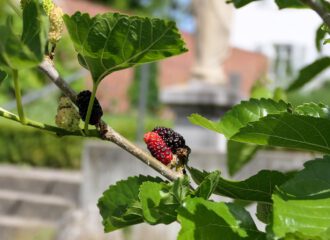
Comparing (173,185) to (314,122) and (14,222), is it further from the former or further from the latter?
(14,222)

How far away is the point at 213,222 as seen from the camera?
0.52m

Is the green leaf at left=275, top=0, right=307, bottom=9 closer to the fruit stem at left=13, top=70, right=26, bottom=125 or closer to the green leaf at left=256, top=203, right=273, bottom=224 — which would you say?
the green leaf at left=256, top=203, right=273, bottom=224

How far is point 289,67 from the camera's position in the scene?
1487cm

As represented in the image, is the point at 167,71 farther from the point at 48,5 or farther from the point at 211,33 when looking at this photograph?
the point at 48,5

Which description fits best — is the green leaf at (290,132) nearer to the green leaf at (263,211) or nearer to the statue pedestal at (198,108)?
the green leaf at (263,211)

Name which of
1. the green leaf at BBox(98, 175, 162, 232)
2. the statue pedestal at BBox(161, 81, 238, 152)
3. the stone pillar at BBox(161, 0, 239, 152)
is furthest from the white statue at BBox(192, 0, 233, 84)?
the green leaf at BBox(98, 175, 162, 232)

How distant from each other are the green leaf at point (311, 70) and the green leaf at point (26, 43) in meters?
0.58

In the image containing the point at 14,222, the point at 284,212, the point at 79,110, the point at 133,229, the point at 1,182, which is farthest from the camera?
the point at 1,182

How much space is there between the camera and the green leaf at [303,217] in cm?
45

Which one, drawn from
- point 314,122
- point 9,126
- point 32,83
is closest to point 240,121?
point 314,122

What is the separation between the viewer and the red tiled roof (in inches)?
498

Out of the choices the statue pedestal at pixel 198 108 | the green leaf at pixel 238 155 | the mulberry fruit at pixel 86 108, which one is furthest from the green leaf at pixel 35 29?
the statue pedestal at pixel 198 108

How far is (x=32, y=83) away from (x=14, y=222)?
4.90m

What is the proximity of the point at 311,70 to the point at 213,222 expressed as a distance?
552mm
